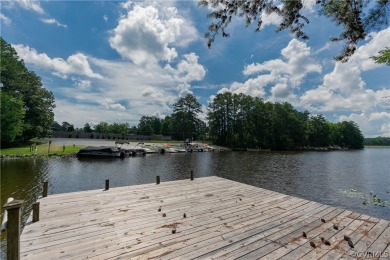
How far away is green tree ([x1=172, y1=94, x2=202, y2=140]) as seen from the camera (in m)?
80.1

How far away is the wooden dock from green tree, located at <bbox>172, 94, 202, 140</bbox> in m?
72.0

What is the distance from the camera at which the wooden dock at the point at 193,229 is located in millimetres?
4371

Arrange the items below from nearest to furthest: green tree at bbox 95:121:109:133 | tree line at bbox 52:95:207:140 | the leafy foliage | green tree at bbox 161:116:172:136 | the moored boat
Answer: the moored boat → the leafy foliage → tree line at bbox 52:95:207:140 → green tree at bbox 95:121:109:133 → green tree at bbox 161:116:172:136

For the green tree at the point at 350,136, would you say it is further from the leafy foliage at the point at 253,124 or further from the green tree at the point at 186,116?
the green tree at the point at 186,116

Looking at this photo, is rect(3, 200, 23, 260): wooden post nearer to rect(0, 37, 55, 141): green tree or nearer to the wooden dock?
the wooden dock

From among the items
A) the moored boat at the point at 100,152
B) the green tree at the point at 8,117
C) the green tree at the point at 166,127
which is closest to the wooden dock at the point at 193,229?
the green tree at the point at 8,117

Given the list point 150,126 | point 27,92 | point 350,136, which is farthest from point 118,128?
point 350,136

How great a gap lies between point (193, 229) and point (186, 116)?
2957 inches

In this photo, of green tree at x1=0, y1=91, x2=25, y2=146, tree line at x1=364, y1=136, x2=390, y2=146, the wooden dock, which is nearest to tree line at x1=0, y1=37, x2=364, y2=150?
green tree at x1=0, y1=91, x2=25, y2=146

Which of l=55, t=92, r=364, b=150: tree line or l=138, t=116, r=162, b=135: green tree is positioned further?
l=138, t=116, r=162, b=135: green tree

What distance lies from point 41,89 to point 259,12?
169 feet

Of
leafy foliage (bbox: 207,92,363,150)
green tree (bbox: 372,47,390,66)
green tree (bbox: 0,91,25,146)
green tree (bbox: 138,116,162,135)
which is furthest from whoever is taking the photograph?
green tree (bbox: 138,116,162,135)

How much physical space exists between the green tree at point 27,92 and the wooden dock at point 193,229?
3486 centimetres

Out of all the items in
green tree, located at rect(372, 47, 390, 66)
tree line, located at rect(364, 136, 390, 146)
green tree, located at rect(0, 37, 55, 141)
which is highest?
green tree, located at rect(0, 37, 55, 141)
